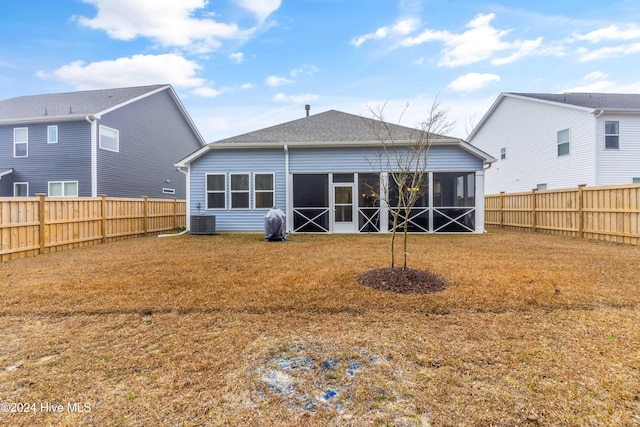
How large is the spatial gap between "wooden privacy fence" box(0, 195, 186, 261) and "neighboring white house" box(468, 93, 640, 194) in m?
17.6

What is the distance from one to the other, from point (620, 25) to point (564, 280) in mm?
12177

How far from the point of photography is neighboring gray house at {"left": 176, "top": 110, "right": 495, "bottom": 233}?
1133 cm

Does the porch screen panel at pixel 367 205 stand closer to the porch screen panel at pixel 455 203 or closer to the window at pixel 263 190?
the porch screen panel at pixel 455 203

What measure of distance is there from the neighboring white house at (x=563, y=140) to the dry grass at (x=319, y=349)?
33.1ft

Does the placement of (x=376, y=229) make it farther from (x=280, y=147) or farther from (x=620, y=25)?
(x=620, y=25)

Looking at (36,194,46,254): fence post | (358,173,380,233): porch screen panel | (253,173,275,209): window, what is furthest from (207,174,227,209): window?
(358,173,380,233): porch screen panel

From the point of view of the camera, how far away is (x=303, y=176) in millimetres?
11695

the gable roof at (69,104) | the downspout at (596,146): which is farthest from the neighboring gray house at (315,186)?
the gable roof at (69,104)

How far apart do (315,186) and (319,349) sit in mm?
9442

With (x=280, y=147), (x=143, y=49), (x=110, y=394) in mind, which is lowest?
(x=110, y=394)

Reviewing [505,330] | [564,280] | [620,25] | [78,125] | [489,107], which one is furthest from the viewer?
[489,107]

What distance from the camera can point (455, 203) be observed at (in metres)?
11.5

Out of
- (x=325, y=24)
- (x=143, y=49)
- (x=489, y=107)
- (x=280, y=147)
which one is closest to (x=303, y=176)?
(x=280, y=147)

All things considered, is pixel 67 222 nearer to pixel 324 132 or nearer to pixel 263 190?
pixel 263 190
